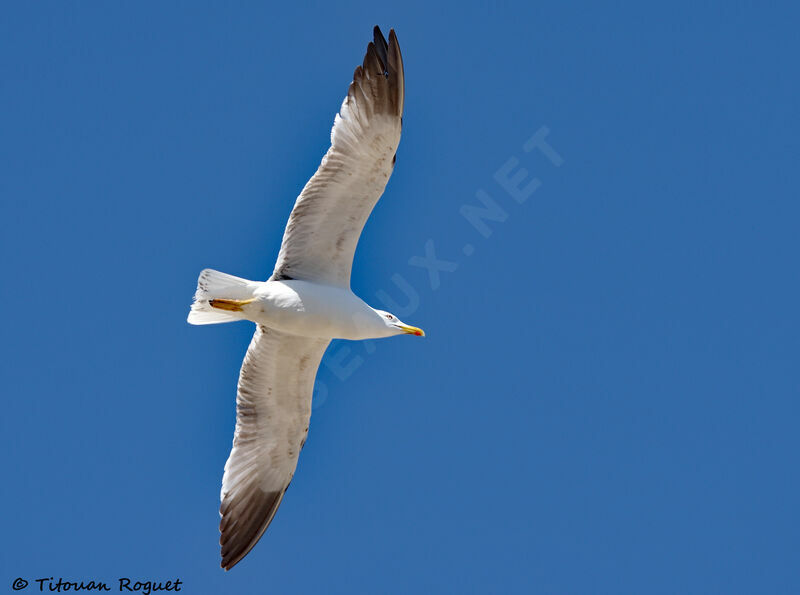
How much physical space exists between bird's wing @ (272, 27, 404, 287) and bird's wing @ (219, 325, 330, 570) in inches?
51.3

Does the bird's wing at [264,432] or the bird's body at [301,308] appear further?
the bird's wing at [264,432]

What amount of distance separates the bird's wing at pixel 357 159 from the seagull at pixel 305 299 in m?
0.01

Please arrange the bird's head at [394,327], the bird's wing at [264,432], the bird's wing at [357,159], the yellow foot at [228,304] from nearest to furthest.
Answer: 1. the bird's wing at [357,159]
2. the yellow foot at [228,304]
3. the bird's head at [394,327]
4. the bird's wing at [264,432]

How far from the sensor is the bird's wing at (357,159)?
11.6 metres

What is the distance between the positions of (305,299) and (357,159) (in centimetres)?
151

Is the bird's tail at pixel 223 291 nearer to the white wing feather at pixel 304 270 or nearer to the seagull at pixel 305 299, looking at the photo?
the seagull at pixel 305 299

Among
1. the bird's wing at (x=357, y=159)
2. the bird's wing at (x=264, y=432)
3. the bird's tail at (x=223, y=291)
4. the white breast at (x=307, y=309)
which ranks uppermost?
the bird's wing at (x=357, y=159)

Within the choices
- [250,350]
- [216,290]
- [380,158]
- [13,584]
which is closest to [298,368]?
[250,350]

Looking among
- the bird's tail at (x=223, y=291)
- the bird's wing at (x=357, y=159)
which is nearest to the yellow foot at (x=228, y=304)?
the bird's tail at (x=223, y=291)

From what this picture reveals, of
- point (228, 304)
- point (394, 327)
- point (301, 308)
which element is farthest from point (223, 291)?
point (394, 327)

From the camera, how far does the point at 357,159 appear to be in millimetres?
11555

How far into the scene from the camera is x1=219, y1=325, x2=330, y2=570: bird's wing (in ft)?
41.4

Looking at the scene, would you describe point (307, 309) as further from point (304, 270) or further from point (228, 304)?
point (228, 304)

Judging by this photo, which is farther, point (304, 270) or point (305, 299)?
point (304, 270)
